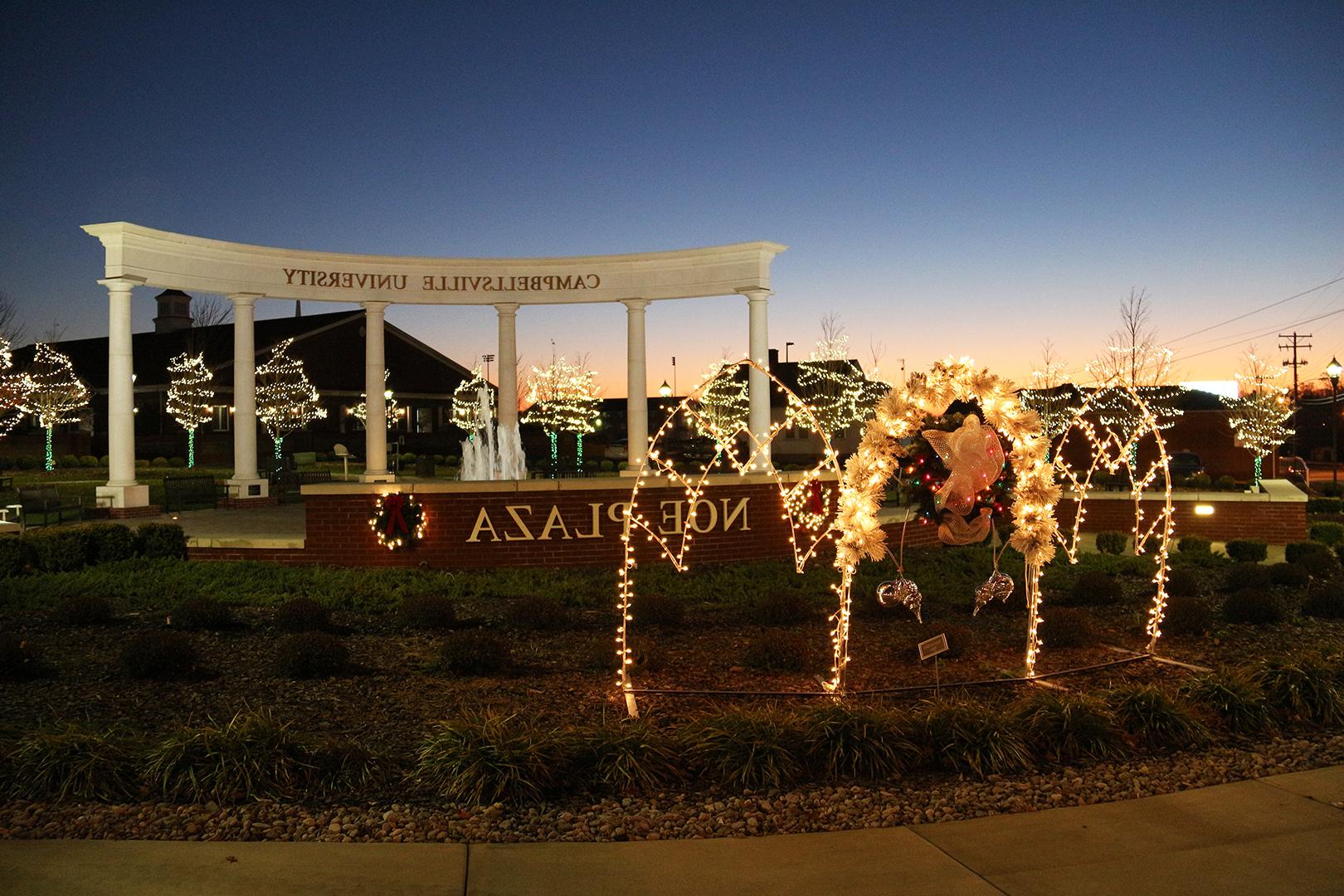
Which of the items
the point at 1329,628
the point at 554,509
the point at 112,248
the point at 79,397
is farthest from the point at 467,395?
the point at 1329,628

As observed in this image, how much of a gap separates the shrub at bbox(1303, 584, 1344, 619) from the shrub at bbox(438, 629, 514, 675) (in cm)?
1039

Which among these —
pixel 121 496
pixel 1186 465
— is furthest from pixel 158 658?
pixel 1186 465

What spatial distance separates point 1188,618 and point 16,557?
1590 centimetres

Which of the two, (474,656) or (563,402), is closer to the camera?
(474,656)

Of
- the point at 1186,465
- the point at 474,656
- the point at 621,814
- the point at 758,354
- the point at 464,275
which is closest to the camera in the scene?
the point at 621,814

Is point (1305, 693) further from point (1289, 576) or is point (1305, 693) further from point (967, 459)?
point (1289, 576)

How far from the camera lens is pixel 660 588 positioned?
14.2 meters

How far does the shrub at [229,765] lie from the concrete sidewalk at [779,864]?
2.42 ft

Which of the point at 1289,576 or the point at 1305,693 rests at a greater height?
the point at 1289,576

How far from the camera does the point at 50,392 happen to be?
1527 inches

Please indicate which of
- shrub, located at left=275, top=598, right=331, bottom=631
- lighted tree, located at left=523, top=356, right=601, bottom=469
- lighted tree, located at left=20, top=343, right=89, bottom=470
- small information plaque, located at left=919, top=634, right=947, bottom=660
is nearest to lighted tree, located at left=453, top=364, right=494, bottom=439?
lighted tree, located at left=523, top=356, right=601, bottom=469

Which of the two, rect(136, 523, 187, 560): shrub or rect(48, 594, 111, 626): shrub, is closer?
rect(48, 594, 111, 626): shrub

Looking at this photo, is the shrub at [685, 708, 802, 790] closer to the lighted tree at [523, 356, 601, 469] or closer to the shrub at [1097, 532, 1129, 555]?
the shrub at [1097, 532, 1129, 555]

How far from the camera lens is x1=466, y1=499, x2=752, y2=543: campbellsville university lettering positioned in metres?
15.6
